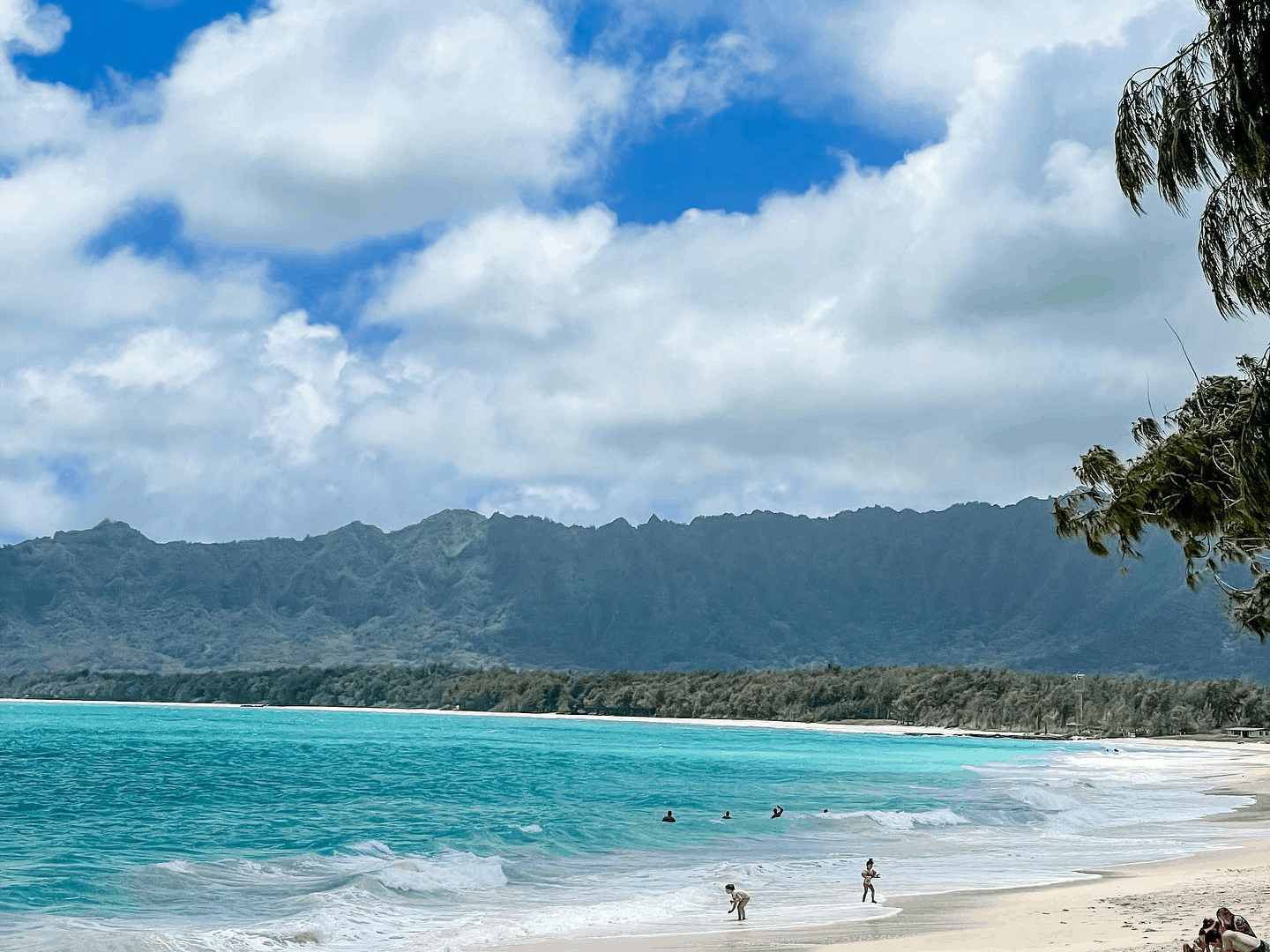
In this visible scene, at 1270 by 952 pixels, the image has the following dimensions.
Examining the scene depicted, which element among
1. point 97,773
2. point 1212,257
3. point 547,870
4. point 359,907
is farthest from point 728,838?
point 97,773

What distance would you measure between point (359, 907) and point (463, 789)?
27301 millimetres

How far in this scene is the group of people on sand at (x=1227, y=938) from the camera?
1120 centimetres

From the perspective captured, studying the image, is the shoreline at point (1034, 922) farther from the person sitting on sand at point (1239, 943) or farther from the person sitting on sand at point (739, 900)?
the person sitting on sand at point (1239, 943)

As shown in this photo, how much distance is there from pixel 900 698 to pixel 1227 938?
452ft

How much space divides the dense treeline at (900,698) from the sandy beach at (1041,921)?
3913 inches

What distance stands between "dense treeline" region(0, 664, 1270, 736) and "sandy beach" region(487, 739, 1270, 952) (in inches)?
3913

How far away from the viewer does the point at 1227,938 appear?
1127 centimetres

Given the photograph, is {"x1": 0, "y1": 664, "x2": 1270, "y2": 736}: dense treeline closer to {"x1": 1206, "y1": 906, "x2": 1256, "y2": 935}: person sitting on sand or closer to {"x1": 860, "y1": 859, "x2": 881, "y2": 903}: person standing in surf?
{"x1": 860, "y1": 859, "x2": 881, "y2": 903}: person standing in surf

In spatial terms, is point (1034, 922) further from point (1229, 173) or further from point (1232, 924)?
point (1229, 173)

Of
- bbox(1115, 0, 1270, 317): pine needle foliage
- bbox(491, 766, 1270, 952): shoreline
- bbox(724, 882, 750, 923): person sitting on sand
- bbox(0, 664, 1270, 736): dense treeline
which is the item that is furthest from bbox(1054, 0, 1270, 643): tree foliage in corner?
bbox(0, 664, 1270, 736): dense treeline

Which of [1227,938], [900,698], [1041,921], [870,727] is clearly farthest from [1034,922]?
[900,698]

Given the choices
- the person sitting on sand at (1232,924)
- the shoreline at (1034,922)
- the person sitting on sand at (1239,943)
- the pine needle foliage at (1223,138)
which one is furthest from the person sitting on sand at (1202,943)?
the pine needle foliage at (1223,138)

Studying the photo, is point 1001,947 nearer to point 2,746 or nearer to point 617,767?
point 617,767

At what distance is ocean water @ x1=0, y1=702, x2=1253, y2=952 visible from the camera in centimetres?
1950
